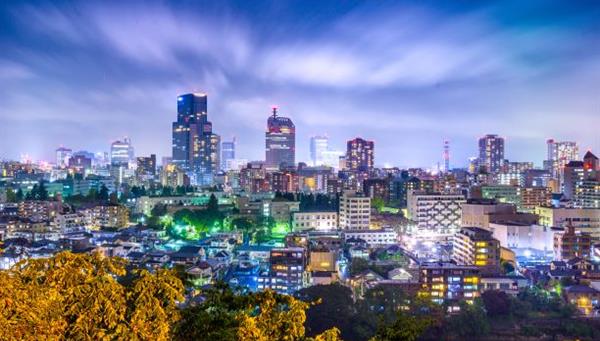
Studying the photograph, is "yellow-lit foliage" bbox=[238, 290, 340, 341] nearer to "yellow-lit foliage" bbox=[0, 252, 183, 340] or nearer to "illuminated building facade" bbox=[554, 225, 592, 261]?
"yellow-lit foliage" bbox=[0, 252, 183, 340]

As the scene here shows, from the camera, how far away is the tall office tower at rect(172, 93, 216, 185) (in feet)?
137

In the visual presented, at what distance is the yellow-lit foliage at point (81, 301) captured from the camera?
1.62 m

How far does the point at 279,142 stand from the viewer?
1795 inches

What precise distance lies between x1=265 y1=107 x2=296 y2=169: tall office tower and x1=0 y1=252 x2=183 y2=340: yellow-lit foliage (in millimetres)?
43136

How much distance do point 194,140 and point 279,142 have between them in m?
7.29

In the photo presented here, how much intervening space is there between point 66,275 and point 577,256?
13642 millimetres

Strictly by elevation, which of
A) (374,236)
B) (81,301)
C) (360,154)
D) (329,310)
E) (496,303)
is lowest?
(496,303)

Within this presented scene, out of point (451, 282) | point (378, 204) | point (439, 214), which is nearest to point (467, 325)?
point (451, 282)

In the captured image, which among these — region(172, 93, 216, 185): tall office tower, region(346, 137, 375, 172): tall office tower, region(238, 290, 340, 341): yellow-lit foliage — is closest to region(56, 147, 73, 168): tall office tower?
region(172, 93, 216, 185): tall office tower

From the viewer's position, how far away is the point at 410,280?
10.3m

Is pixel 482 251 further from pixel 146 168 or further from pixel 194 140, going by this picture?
pixel 194 140

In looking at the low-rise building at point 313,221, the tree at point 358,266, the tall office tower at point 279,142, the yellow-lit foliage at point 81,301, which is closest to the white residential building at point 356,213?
the low-rise building at point 313,221

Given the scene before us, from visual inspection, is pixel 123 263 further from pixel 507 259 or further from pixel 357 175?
pixel 357 175

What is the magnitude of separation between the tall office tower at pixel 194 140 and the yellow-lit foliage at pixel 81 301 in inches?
1527
